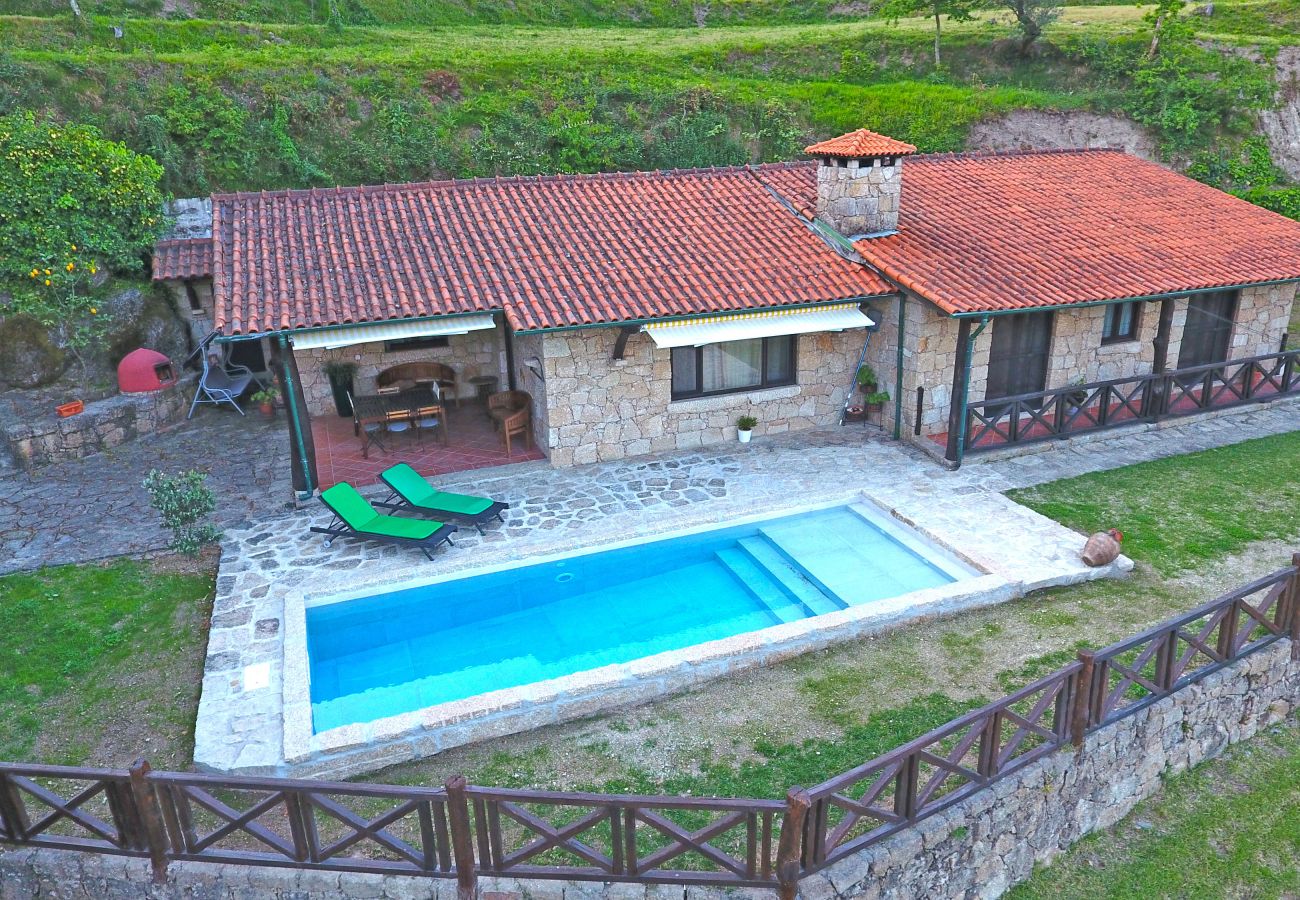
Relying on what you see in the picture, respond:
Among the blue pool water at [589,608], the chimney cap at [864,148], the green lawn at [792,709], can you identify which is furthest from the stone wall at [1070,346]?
the green lawn at [792,709]

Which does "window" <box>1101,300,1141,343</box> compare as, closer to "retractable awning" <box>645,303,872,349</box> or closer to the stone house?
the stone house

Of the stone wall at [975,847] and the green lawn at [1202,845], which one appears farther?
the green lawn at [1202,845]

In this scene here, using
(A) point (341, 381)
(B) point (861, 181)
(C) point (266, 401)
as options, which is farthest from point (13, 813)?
(B) point (861, 181)

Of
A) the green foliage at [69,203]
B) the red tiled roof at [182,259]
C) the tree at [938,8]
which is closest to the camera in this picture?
the green foliage at [69,203]

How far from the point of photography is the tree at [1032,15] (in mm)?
28656

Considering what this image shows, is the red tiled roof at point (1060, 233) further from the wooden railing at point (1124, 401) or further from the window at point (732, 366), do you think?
the window at point (732, 366)

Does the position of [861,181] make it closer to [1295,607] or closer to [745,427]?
[745,427]

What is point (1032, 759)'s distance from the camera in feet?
25.2

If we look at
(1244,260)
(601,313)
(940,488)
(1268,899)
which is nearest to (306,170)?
(601,313)

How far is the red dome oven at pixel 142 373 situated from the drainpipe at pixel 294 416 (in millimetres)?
4910

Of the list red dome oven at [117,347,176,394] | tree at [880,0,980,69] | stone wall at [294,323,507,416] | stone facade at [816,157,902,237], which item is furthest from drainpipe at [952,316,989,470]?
tree at [880,0,980,69]

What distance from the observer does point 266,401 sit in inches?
638

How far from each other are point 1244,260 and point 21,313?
20.8 m

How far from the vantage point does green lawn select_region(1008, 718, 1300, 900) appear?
774 cm
